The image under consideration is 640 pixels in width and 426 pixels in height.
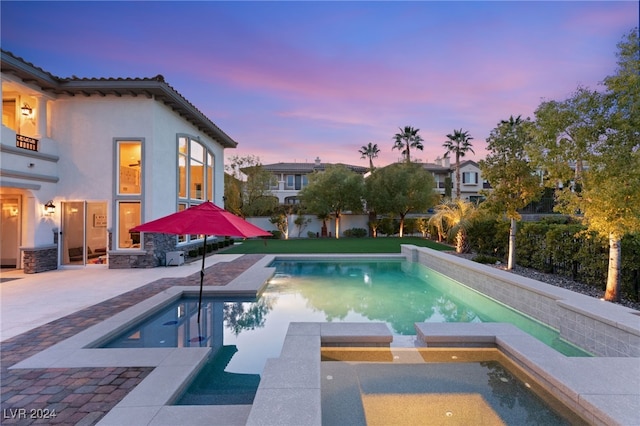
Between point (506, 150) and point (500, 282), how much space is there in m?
4.79

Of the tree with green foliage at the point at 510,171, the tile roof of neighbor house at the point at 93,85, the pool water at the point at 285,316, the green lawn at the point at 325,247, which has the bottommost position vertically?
the pool water at the point at 285,316

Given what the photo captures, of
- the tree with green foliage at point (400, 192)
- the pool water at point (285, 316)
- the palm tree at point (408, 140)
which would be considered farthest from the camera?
the palm tree at point (408, 140)

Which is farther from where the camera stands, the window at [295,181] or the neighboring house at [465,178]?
the neighboring house at [465,178]

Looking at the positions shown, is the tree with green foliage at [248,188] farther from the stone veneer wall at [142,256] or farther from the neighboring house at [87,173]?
the stone veneer wall at [142,256]

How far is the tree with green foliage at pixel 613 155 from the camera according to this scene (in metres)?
6.37

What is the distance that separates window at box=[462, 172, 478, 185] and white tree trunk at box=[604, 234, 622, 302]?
121 ft

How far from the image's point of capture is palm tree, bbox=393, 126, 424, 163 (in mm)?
40688

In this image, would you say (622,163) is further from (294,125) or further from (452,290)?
(294,125)

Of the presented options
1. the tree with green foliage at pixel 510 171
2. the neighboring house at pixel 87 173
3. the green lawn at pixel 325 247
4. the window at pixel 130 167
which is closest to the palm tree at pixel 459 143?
the green lawn at pixel 325 247

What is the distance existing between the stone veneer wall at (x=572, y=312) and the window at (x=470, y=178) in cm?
3510

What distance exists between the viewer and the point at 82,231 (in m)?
12.4

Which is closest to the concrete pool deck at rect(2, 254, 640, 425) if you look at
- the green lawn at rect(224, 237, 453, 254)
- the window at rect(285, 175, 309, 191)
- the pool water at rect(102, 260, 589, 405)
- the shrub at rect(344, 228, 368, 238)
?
the pool water at rect(102, 260, 589, 405)

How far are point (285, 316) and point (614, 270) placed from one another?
7.43 meters
